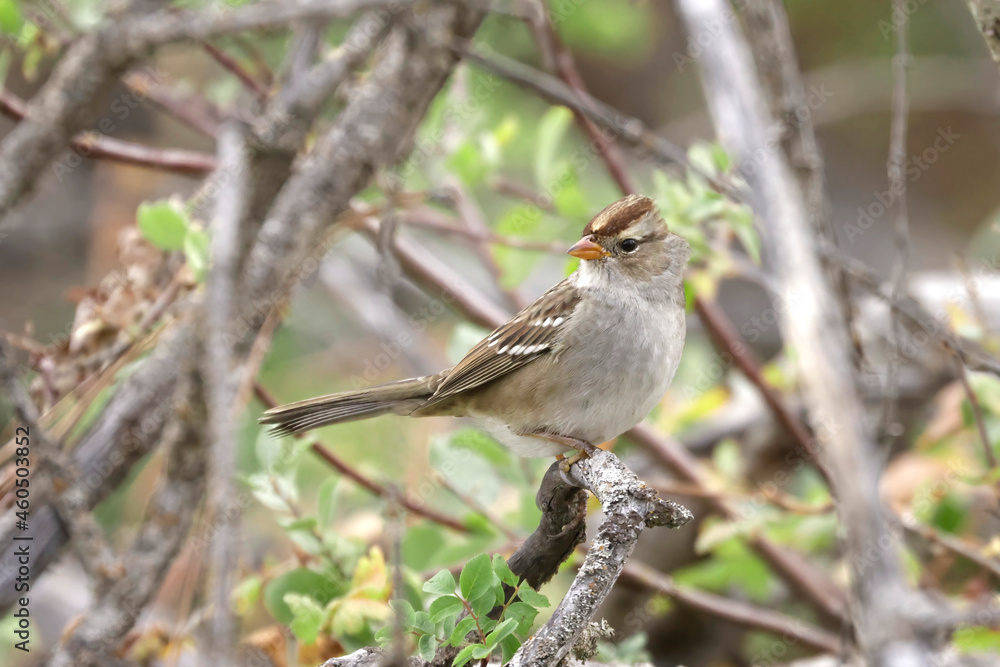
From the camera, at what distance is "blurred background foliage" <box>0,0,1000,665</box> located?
109 inches

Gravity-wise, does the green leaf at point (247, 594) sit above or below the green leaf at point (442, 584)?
below

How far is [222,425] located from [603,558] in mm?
835

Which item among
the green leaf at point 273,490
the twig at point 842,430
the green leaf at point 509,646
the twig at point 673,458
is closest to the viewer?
the twig at point 842,430

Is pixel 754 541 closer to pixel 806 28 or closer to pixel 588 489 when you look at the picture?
pixel 588 489

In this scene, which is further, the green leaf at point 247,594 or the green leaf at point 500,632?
the green leaf at point 247,594

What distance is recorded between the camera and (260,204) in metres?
3.09

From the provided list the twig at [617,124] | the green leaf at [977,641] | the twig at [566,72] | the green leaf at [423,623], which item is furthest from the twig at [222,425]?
the green leaf at [977,641]

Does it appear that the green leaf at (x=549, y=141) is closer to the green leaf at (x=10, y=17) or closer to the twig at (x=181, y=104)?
the twig at (x=181, y=104)

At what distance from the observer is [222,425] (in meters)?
1.82


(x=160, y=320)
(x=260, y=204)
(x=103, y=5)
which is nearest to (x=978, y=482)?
(x=260, y=204)

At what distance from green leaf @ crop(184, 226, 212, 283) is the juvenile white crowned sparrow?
482 millimetres

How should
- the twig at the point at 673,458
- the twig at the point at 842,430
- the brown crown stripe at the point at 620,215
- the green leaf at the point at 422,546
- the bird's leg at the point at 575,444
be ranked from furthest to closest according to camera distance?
the twig at the point at 673,458, the green leaf at the point at 422,546, the brown crown stripe at the point at 620,215, the bird's leg at the point at 575,444, the twig at the point at 842,430

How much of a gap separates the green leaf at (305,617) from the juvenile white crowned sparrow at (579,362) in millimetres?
589

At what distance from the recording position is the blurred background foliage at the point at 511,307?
277 centimetres
